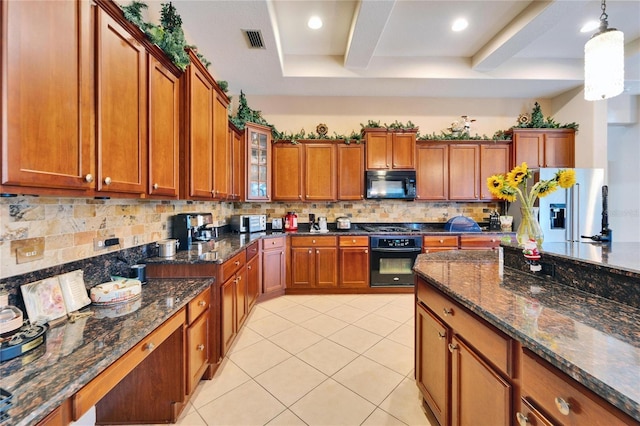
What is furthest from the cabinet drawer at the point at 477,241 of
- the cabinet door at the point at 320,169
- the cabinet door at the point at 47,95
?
the cabinet door at the point at 47,95

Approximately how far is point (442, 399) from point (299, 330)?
160 cm

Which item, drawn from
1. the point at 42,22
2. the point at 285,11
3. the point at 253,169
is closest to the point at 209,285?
the point at 42,22

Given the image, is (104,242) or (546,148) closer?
(104,242)

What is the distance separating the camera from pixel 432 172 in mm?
4105

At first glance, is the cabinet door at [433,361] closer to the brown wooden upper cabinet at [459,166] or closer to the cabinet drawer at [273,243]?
the cabinet drawer at [273,243]

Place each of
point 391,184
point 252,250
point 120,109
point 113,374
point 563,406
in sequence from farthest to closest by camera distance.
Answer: point 391,184 → point 252,250 → point 120,109 → point 113,374 → point 563,406

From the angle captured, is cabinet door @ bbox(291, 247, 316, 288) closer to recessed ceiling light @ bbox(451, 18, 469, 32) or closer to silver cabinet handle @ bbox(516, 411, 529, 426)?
silver cabinet handle @ bbox(516, 411, 529, 426)

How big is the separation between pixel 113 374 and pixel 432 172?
14.0 feet

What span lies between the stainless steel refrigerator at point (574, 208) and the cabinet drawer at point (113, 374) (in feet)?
14.8

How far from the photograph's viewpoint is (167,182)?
5.79 feet

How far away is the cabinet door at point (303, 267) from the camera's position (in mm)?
3742

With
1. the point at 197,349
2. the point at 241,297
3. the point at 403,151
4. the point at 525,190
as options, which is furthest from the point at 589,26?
the point at 197,349

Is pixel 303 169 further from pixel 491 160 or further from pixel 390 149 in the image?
pixel 491 160

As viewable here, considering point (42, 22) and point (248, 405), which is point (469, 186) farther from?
point (42, 22)
